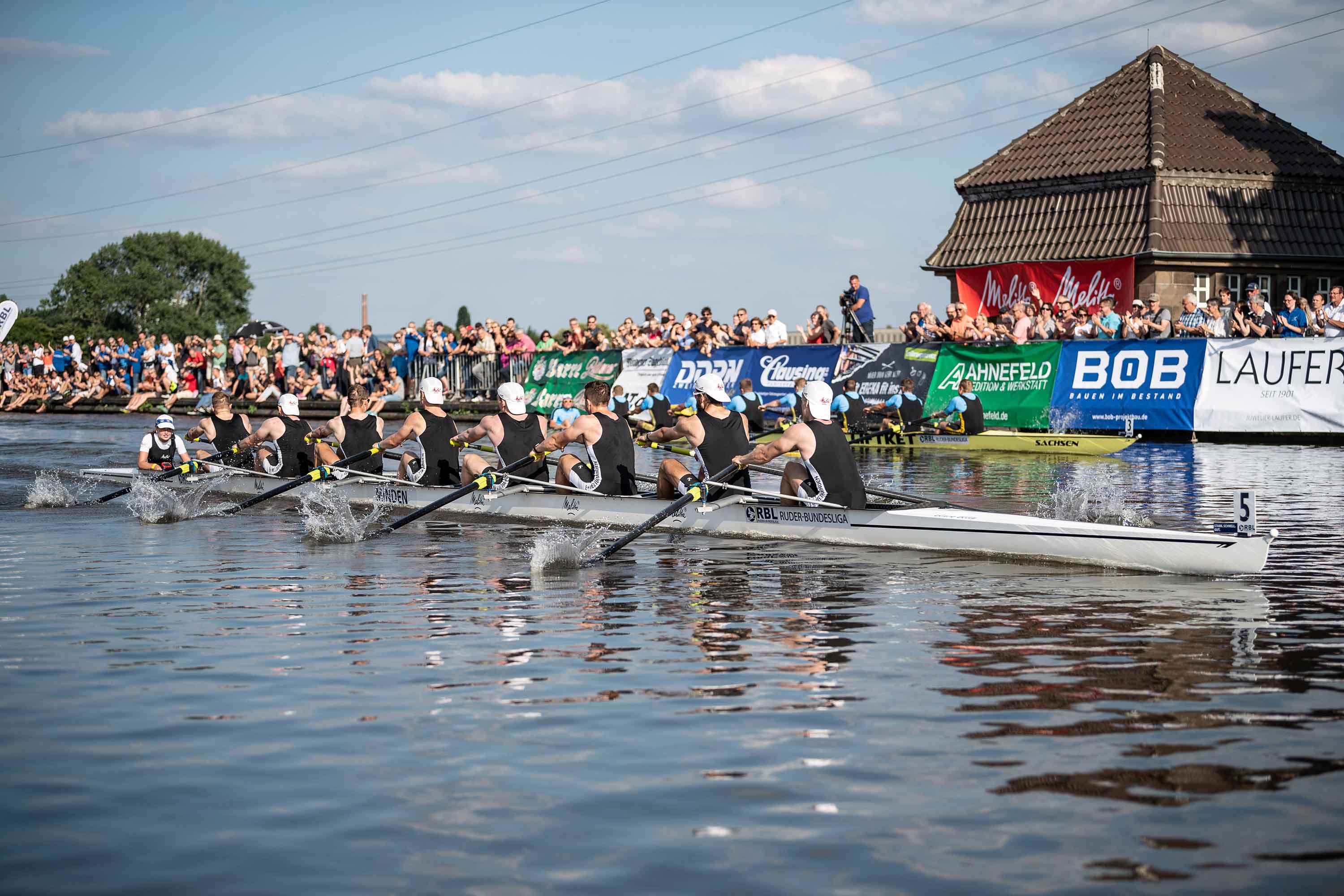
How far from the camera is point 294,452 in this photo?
18.3 meters

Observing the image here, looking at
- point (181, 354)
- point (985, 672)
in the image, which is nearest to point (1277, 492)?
point (985, 672)

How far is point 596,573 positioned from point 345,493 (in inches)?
243

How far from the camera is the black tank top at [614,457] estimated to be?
14.6 metres

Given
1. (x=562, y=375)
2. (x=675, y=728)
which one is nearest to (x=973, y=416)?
(x=562, y=375)

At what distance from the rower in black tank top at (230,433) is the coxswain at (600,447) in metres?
6.26

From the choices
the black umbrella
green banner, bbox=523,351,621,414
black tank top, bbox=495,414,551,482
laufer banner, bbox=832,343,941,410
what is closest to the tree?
the black umbrella

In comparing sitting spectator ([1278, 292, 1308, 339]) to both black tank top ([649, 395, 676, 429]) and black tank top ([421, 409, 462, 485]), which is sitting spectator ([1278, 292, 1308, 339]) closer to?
black tank top ([649, 395, 676, 429])

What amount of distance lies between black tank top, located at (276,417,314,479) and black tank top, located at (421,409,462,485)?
249 centimetres

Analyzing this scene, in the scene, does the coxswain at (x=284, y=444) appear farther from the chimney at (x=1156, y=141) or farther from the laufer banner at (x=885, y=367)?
the chimney at (x=1156, y=141)

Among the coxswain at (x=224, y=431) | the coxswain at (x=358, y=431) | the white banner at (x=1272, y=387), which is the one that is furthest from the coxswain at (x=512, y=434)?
the white banner at (x=1272, y=387)

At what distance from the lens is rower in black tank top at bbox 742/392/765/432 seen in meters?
25.1

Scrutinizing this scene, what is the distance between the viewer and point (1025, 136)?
41.5 metres

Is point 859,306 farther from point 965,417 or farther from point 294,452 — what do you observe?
point 294,452

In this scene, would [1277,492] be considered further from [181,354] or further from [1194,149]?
[181,354]
